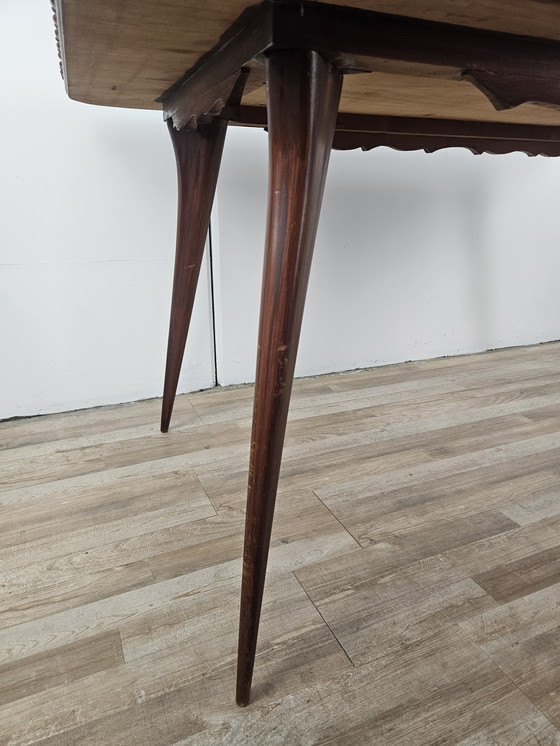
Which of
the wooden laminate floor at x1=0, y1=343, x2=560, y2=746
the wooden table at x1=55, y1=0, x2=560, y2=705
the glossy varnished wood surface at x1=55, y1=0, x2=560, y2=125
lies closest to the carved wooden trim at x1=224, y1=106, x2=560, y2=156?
the glossy varnished wood surface at x1=55, y1=0, x2=560, y2=125

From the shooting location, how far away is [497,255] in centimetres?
158

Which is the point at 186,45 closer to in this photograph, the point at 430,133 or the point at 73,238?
the point at 430,133

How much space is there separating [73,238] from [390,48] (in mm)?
843

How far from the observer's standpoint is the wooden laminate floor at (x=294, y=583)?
0.48 meters

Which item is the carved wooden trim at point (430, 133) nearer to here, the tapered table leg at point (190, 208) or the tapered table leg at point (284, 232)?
the tapered table leg at point (190, 208)

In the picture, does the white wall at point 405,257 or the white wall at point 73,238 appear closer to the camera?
the white wall at point 73,238

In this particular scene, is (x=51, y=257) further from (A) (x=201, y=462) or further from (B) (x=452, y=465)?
(B) (x=452, y=465)

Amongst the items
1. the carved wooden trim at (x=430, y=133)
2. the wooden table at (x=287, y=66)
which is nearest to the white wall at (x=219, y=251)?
the carved wooden trim at (x=430, y=133)

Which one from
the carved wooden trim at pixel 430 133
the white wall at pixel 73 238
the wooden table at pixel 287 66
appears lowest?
the white wall at pixel 73 238

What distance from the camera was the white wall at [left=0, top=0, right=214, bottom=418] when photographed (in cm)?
100

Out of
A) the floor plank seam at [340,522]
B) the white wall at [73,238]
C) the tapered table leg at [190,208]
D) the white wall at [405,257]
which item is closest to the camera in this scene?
the floor plank seam at [340,522]

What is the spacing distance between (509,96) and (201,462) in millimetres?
714

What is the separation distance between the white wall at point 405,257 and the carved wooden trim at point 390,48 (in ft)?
2.31

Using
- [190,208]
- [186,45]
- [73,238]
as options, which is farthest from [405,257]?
[186,45]
